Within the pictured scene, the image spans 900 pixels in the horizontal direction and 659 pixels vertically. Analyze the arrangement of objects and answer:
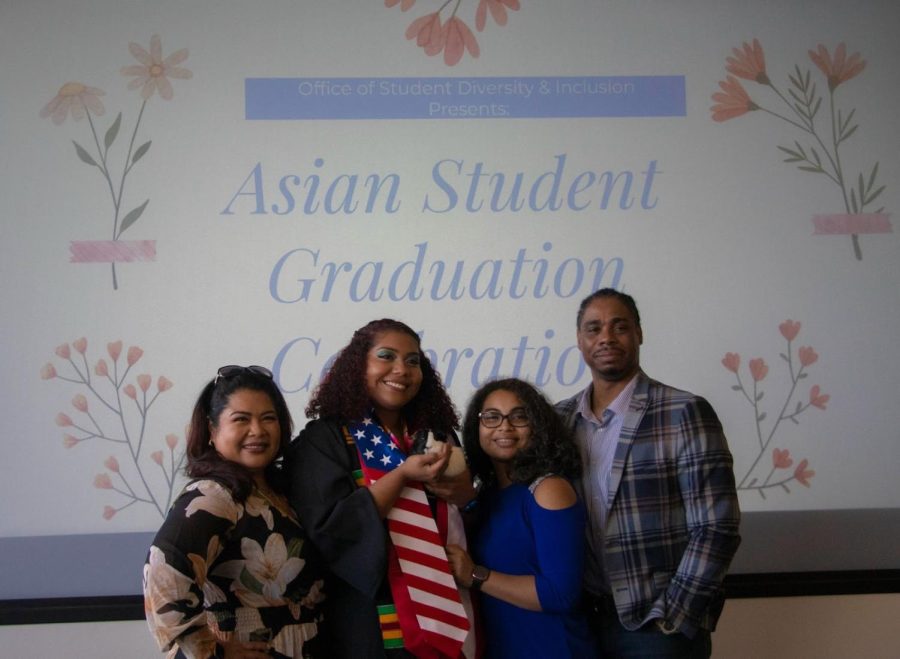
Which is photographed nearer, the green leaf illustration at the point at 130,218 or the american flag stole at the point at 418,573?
the american flag stole at the point at 418,573

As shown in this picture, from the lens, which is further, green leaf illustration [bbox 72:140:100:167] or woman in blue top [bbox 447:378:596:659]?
green leaf illustration [bbox 72:140:100:167]

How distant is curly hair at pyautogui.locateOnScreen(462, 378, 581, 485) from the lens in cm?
191

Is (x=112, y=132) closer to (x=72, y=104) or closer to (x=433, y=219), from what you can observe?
(x=72, y=104)

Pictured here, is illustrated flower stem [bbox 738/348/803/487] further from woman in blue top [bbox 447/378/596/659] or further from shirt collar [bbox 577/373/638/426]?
woman in blue top [bbox 447/378/596/659]

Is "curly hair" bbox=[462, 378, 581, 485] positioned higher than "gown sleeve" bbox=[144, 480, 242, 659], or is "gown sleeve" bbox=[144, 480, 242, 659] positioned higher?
"curly hair" bbox=[462, 378, 581, 485]

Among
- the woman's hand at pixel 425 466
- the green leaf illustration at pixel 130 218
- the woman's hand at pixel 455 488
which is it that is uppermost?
the green leaf illustration at pixel 130 218

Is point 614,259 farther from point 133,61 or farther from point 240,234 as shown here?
point 133,61

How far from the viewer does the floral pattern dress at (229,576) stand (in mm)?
1586

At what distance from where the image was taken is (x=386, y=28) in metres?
3.03

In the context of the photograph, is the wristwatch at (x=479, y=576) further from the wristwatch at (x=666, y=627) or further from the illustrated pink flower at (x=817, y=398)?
the illustrated pink flower at (x=817, y=398)

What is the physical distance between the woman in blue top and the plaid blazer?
0.48 feet

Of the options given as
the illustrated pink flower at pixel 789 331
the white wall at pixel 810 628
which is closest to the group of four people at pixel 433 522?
the white wall at pixel 810 628

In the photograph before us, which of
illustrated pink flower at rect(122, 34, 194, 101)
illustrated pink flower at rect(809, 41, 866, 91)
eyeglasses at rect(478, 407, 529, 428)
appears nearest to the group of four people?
eyeglasses at rect(478, 407, 529, 428)

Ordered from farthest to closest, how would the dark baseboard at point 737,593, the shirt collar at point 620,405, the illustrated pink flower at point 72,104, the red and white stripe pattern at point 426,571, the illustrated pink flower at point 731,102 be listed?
the illustrated pink flower at point 731,102, the illustrated pink flower at point 72,104, the dark baseboard at point 737,593, the shirt collar at point 620,405, the red and white stripe pattern at point 426,571
